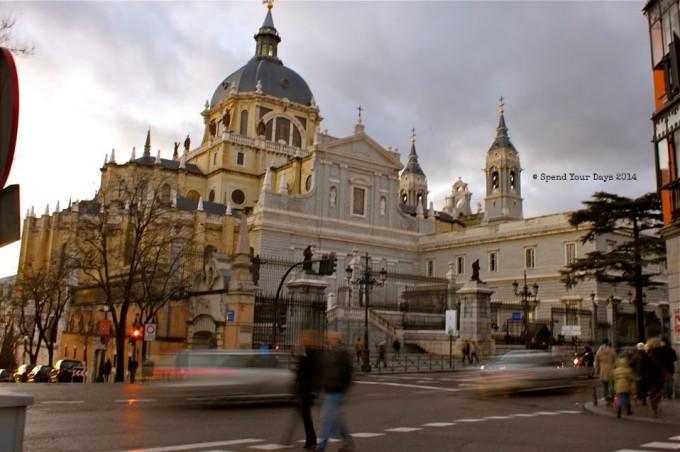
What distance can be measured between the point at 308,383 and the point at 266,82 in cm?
7335

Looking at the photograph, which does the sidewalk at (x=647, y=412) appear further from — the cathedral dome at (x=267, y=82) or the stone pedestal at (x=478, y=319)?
the cathedral dome at (x=267, y=82)

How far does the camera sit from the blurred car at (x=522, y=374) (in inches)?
683

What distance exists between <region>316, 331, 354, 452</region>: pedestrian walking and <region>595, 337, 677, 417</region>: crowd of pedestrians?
281 inches

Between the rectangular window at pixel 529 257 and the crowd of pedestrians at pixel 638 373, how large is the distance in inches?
1591

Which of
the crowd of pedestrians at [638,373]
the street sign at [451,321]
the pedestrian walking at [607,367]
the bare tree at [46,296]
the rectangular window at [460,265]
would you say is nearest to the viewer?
the crowd of pedestrians at [638,373]

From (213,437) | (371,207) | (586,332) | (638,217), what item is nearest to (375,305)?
(586,332)

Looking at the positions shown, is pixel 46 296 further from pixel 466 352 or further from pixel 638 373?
Answer: pixel 638 373

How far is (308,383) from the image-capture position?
8.58 metres

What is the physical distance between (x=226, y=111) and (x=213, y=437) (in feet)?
236

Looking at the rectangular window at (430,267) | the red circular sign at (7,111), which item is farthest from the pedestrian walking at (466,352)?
the rectangular window at (430,267)

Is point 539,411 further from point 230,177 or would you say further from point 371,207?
point 230,177

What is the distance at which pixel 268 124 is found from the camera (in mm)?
76938

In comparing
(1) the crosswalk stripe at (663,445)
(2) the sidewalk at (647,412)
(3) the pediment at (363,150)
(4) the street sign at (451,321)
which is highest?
(3) the pediment at (363,150)

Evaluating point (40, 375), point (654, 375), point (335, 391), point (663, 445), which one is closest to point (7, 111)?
point (335, 391)
